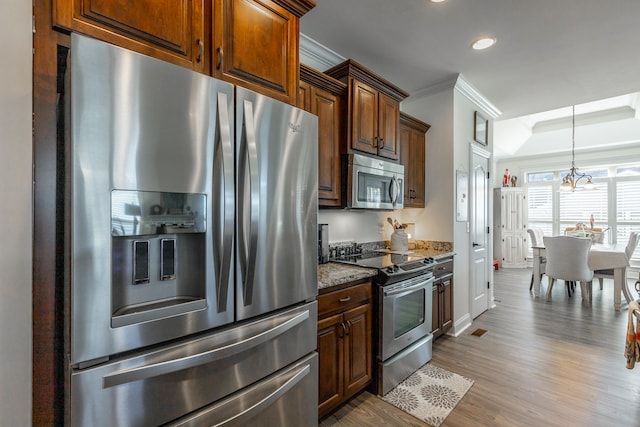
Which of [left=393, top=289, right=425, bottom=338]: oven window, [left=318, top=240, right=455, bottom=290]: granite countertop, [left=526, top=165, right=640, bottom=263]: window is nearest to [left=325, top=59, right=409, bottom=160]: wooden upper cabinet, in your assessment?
[left=318, top=240, right=455, bottom=290]: granite countertop

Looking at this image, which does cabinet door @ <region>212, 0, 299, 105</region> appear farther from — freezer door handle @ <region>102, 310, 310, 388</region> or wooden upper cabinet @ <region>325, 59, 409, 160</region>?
freezer door handle @ <region>102, 310, 310, 388</region>

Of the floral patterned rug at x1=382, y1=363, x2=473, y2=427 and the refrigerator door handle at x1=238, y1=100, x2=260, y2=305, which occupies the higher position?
the refrigerator door handle at x1=238, y1=100, x2=260, y2=305

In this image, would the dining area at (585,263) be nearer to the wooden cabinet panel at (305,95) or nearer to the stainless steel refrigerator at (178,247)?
the wooden cabinet panel at (305,95)

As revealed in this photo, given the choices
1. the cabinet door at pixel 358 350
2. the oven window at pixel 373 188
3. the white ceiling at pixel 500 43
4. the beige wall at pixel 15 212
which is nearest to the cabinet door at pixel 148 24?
the beige wall at pixel 15 212

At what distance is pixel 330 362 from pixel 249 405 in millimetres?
715

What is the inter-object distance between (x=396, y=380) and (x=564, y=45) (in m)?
3.31

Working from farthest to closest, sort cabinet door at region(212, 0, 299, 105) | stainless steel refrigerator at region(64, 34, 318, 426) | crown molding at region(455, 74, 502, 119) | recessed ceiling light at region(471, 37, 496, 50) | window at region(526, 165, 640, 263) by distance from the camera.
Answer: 1. window at region(526, 165, 640, 263)
2. crown molding at region(455, 74, 502, 119)
3. recessed ceiling light at region(471, 37, 496, 50)
4. cabinet door at region(212, 0, 299, 105)
5. stainless steel refrigerator at region(64, 34, 318, 426)

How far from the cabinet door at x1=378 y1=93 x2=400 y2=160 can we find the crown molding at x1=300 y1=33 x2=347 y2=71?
0.59m

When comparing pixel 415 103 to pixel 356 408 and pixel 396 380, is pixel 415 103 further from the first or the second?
pixel 356 408

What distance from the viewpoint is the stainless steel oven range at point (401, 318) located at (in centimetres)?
219

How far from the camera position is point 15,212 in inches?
36.8

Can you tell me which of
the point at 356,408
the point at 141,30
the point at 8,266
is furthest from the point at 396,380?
the point at 141,30

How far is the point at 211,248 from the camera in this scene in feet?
3.73

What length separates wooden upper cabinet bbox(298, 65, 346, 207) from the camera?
2.23 meters
